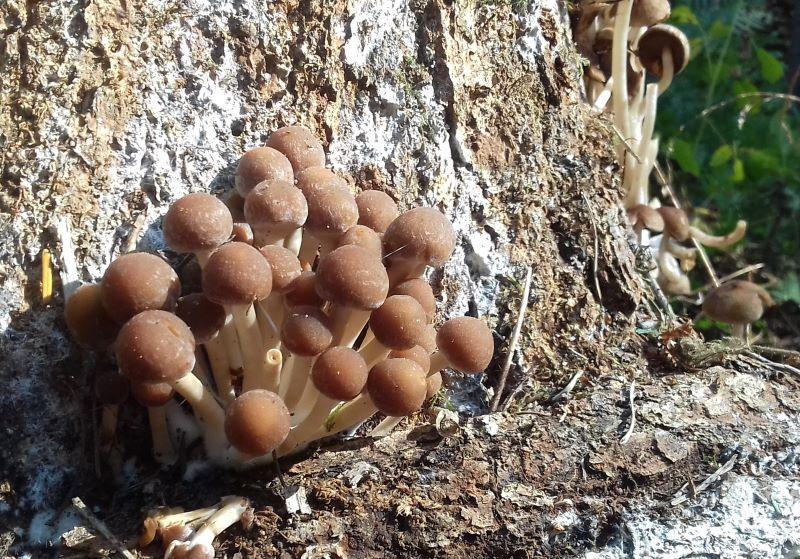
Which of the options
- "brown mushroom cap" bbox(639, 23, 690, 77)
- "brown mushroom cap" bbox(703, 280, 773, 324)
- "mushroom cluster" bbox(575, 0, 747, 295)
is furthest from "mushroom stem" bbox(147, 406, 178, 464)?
"brown mushroom cap" bbox(639, 23, 690, 77)

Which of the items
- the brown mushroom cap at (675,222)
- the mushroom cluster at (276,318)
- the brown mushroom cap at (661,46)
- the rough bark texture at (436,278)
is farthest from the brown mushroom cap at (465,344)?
the brown mushroom cap at (661,46)

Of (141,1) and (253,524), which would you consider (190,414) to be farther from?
(141,1)

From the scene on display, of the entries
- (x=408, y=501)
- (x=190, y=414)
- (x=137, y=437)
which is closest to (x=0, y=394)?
(x=137, y=437)

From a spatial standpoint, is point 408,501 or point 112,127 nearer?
point 408,501

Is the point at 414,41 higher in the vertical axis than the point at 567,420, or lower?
Answer: higher

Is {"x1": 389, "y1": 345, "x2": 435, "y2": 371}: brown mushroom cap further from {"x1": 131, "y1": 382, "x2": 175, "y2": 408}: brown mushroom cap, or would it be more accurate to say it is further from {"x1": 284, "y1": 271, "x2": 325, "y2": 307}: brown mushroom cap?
{"x1": 131, "y1": 382, "x2": 175, "y2": 408}: brown mushroom cap

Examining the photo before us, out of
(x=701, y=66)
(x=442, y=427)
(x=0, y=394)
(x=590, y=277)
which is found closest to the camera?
(x=0, y=394)

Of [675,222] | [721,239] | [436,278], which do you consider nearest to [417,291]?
[436,278]

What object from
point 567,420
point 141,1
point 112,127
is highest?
point 141,1
